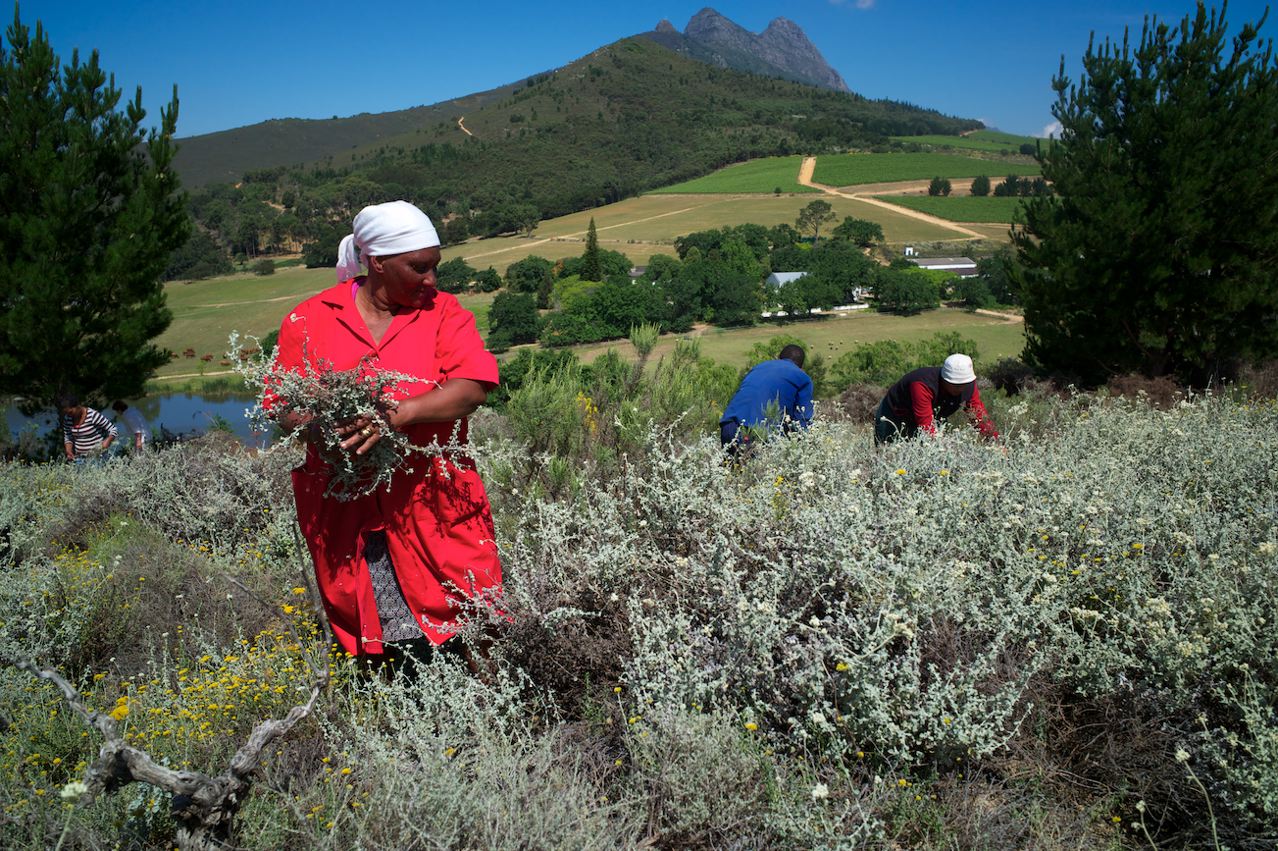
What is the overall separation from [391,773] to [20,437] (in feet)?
38.5

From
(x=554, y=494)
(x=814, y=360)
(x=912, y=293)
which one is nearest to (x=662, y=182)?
(x=912, y=293)

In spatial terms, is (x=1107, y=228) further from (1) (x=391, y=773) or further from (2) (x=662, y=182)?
(2) (x=662, y=182)

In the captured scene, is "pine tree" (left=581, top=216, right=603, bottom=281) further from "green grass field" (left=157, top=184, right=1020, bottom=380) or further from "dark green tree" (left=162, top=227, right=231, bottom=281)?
"dark green tree" (left=162, top=227, right=231, bottom=281)

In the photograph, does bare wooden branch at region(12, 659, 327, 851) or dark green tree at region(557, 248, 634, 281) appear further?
dark green tree at region(557, 248, 634, 281)

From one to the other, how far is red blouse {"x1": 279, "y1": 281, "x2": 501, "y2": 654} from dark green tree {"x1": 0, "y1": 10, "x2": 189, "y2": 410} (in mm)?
9625

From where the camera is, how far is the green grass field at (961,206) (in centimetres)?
6309

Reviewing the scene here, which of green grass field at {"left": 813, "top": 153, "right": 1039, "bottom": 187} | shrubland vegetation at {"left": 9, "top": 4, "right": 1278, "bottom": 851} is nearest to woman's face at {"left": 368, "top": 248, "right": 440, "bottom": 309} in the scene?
shrubland vegetation at {"left": 9, "top": 4, "right": 1278, "bottom": 851}

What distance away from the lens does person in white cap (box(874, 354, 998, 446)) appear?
14.4 feet

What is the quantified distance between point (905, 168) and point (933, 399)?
88.7m

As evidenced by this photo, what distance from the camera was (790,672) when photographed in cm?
203

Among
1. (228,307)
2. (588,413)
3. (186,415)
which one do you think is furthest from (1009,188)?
(588,413)

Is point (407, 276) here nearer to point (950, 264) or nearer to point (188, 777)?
point (188, 777)

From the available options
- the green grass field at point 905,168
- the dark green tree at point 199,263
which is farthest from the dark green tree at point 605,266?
the green grass field at point 905,168

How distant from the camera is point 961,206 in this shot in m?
66.1
